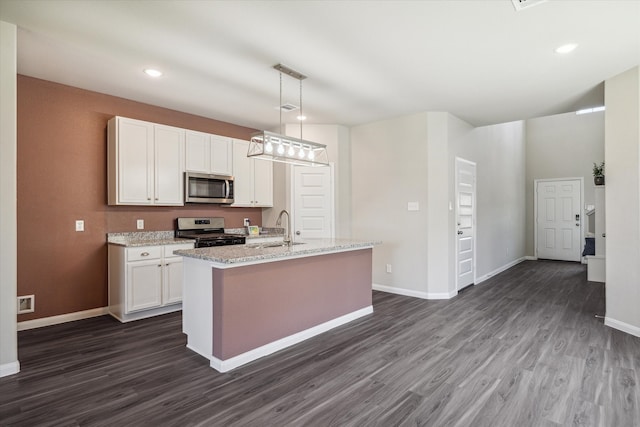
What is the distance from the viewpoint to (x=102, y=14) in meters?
2.45

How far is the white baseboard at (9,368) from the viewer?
2553 mm

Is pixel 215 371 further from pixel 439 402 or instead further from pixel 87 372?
pixel 439 402

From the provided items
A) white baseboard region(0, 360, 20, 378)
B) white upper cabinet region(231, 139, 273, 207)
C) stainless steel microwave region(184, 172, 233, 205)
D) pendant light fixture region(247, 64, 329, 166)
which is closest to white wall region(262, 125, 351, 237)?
white upper cabinet region(231, 139, 273, 207)

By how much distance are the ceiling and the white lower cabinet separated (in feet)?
6.14

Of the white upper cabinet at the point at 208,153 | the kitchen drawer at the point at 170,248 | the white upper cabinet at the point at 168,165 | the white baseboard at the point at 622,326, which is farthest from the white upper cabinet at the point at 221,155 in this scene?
the white baseboard at the point at 622,326

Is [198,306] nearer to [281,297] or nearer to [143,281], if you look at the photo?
[281,297]

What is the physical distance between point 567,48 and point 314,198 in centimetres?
355

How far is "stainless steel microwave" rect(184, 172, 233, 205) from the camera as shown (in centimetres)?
458

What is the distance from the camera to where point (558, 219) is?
8320mm

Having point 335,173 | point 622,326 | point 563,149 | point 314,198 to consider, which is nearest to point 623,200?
point 622,326

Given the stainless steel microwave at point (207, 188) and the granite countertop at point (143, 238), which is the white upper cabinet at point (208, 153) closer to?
the stainless steel microwave at point (207, 188)

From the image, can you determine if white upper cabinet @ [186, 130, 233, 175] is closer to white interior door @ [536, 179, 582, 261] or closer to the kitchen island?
the kitchen island

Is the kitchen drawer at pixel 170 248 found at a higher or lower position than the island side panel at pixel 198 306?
higher

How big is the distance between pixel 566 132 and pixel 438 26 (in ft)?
24.7
